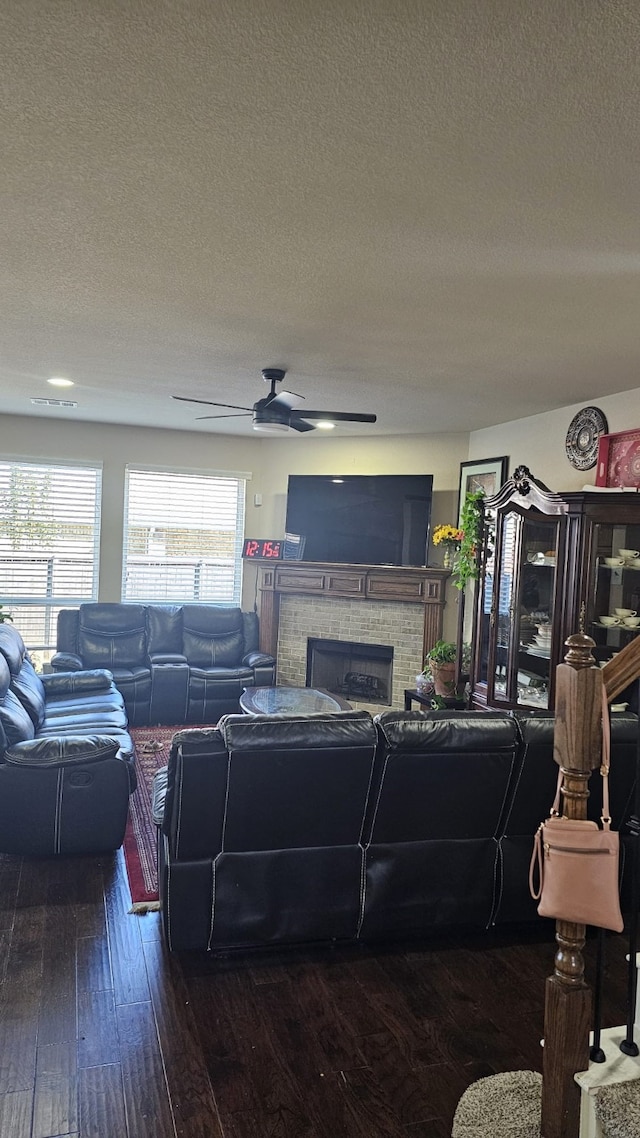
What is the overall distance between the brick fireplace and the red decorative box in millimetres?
2035

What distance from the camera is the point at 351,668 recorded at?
7.33 m

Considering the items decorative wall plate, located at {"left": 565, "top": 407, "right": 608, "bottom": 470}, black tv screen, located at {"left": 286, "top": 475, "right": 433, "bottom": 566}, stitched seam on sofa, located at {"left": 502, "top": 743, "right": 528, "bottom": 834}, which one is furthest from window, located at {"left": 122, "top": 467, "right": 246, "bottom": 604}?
stitched seam on sofa, located at {"left": 502, "top": 743, "right": 528, "bottom": 834}

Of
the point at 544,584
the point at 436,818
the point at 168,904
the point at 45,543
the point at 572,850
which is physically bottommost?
the point at 168,904

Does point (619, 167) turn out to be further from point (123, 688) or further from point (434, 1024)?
point (123, 688)

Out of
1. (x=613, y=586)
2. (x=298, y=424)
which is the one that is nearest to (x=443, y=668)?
(x=613, y=586)

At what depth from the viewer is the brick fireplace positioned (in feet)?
21.9

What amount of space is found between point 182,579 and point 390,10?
6.57 meters

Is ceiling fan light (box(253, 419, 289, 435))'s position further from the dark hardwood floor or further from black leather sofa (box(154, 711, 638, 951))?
the dark hardwood floor

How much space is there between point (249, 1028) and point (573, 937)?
1.21 m

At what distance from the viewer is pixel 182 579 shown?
7.64 metres

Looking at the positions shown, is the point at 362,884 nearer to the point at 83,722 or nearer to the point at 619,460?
the point at 83,722

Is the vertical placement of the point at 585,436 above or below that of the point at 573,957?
above

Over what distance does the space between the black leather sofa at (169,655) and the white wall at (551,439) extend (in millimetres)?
2896

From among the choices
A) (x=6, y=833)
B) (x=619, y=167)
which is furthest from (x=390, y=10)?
(x=6, y=833)
